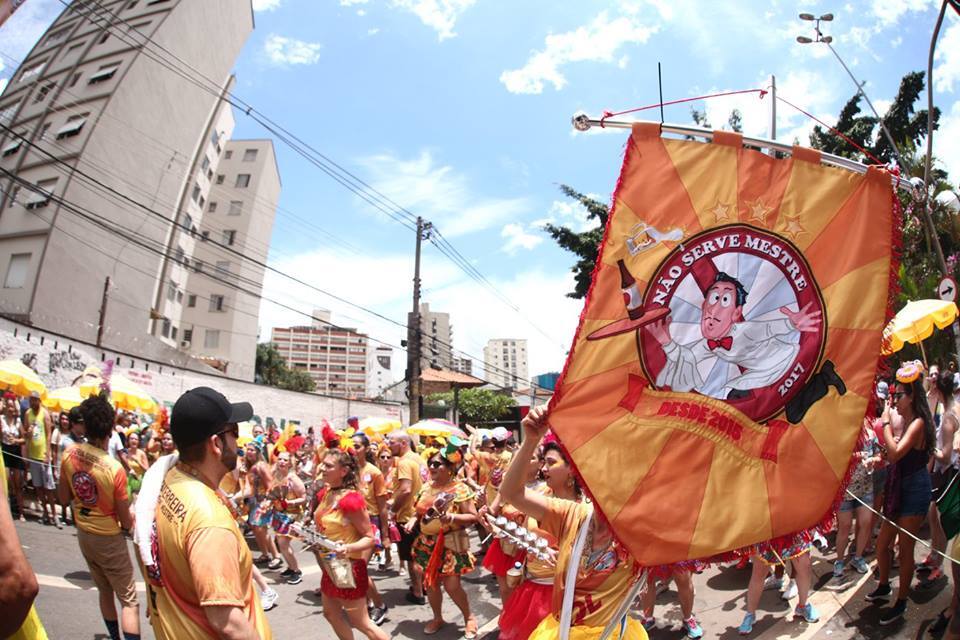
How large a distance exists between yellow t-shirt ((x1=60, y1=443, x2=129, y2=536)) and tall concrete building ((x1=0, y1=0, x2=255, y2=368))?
24822mm

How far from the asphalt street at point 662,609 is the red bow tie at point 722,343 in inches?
148

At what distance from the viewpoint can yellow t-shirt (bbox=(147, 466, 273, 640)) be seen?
2.11 m

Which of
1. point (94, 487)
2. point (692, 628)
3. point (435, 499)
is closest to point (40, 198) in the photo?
point (94, 487)

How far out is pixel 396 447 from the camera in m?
8.51

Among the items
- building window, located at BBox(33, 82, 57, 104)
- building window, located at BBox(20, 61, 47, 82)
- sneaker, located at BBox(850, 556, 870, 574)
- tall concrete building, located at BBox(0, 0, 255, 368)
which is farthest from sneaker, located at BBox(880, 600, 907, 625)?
building window, located at BBox(20, 61, 47, 82)

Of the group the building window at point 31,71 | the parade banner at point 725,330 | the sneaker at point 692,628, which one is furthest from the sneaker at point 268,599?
the building window at point 31,71

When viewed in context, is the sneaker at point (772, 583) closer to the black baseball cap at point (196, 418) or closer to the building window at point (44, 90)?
the black baseball cap at point (196, 418)

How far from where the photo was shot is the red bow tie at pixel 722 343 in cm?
258

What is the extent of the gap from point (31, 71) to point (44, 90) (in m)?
3.29

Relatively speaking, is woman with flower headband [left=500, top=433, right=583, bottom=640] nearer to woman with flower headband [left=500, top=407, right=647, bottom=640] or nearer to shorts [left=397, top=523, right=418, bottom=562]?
woman with flower headband [left=500, top=407, right=647, bottom=640]

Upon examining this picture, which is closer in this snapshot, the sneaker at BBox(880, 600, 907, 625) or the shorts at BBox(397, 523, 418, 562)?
the sneaker at BBox(880, 600, 907, 625)

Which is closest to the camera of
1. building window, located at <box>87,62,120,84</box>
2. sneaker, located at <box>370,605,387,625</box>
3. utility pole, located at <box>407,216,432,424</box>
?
sneaker, located at <box>370,605,387,625</box>

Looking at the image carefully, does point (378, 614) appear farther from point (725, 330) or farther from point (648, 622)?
point (725, 330)

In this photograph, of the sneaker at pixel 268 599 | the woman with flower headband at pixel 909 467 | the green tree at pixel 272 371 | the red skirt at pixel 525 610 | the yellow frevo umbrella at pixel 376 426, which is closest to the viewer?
the red skirt at pixel 525 610
